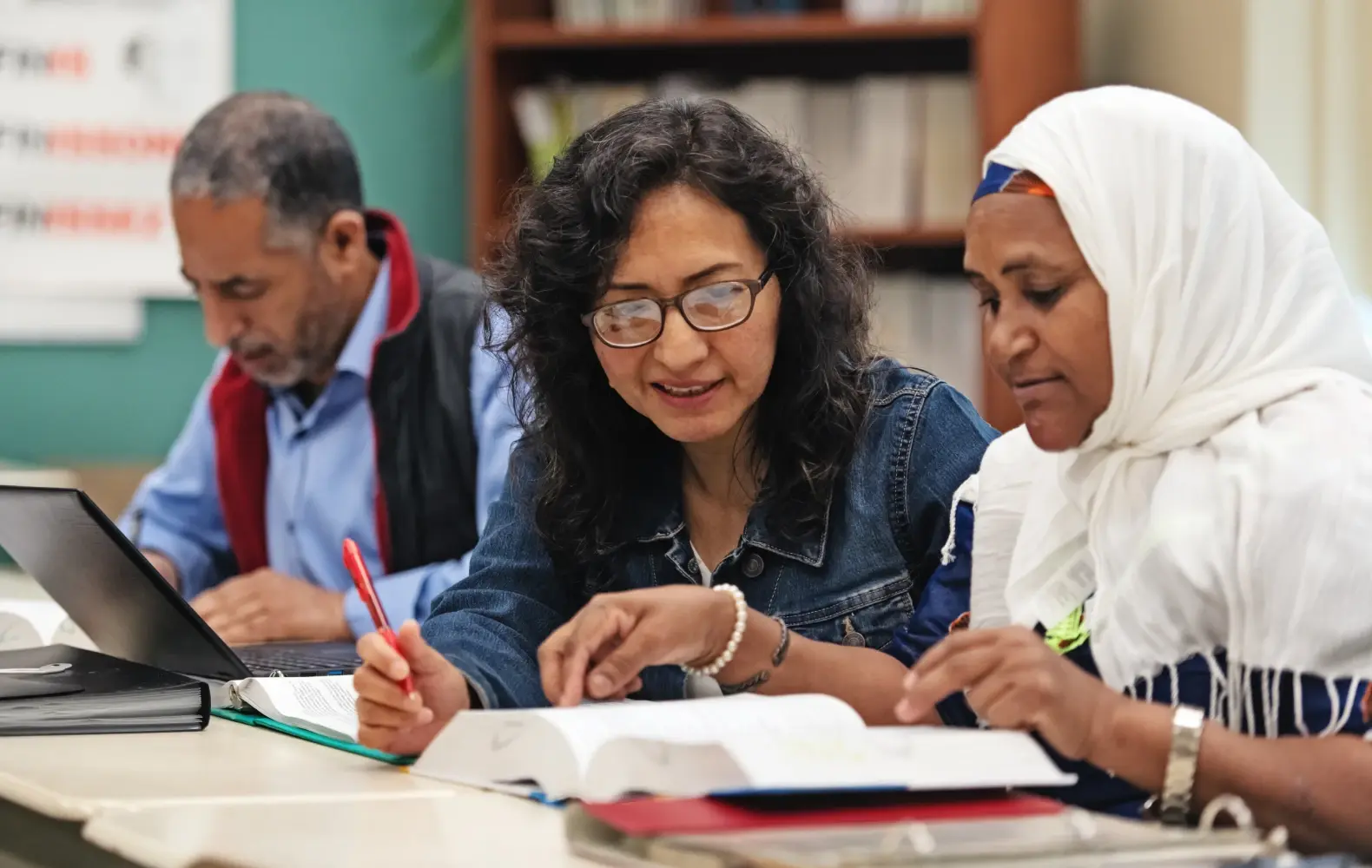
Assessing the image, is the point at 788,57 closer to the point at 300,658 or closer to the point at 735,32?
the point at 735,32

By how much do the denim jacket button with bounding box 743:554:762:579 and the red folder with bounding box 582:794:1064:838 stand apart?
634 mm

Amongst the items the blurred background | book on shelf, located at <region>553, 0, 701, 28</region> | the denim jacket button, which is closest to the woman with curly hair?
the denim jacket button

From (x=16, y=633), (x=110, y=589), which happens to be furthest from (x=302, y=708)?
(x=16, y=633)

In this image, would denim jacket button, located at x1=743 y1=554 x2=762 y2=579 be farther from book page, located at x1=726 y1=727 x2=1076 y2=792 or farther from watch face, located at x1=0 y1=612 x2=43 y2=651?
watch face, located at x1=0 y1=612 x2=43 y2=651

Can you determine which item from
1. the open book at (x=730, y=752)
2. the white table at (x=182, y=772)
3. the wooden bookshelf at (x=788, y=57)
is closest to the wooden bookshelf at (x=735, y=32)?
the wooden bookshelf at (x=788, y=57)

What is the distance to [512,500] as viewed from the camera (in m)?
1.67

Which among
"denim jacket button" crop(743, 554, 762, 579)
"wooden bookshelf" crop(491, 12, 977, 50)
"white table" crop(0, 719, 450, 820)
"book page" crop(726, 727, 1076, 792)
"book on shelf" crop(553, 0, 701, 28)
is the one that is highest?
"book on shelf" crop(553, 0, 701, 28)

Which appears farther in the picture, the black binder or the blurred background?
the blurred background

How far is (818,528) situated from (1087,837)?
0.73 meters

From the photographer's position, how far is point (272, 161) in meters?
2.31

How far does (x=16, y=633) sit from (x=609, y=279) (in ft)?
2.55

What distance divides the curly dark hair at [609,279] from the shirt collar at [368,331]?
0.72 meters

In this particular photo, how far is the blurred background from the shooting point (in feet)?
10.4

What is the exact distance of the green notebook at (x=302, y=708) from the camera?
1.40m
